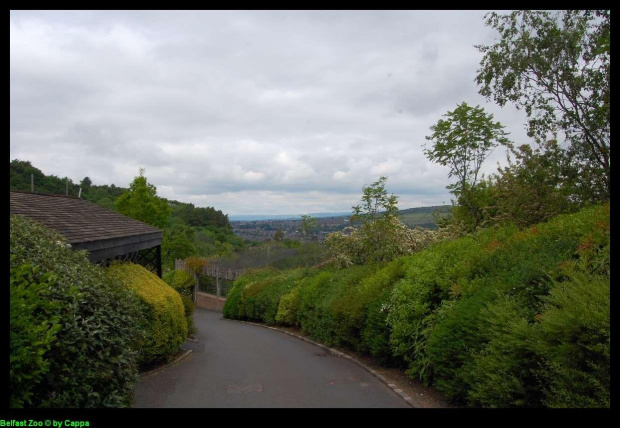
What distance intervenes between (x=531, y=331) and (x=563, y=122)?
14.1 metres

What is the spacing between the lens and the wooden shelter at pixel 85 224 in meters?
9.64

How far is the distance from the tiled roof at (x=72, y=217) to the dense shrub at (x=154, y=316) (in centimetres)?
92

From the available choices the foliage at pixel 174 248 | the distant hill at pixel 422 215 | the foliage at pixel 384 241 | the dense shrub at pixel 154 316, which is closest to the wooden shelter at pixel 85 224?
the dense shrub at pixel 154 316

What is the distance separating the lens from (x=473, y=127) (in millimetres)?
19578

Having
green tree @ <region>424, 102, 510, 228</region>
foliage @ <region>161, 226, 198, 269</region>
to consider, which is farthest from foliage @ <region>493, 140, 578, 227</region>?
foliage @ <region>161, 226, 198, 269</region>

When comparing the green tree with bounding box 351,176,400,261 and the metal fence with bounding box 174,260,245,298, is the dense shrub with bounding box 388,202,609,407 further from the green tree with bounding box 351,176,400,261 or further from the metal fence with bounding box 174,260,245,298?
the metal fence with bounding box 174,260,245,298

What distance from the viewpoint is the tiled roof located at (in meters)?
9.62

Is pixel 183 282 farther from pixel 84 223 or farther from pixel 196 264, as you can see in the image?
pixel 84 223

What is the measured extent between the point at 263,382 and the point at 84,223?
6021 mm

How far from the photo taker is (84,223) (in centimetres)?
1168

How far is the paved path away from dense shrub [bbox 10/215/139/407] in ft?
6.20
